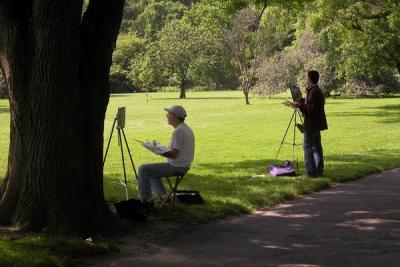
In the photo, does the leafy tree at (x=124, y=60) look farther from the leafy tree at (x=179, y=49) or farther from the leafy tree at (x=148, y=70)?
the leafy tree at (x=179, y=49)

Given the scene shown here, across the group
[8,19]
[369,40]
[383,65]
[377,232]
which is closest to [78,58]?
[8,19]

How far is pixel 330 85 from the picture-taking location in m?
54.6

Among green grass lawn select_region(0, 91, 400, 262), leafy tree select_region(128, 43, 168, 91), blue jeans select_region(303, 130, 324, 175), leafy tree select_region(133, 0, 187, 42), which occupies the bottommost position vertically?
green grass lawn select_region(0, 91, 400, 262)

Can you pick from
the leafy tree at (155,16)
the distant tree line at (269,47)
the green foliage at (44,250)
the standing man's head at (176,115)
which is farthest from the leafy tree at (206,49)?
the green foliage at (44,250)

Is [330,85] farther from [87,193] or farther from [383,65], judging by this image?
[87,193]

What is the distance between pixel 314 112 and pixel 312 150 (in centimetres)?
74

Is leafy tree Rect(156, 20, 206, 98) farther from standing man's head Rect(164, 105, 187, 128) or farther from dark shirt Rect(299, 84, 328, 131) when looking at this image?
standing man's head Rect(164, 105, 187, 128)

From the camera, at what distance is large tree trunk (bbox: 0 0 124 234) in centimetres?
700

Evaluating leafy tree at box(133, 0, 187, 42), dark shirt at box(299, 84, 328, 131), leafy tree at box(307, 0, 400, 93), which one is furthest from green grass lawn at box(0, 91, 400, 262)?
leafy tree at box(133, 0, 187, 42)

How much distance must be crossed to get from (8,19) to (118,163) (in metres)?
9.19

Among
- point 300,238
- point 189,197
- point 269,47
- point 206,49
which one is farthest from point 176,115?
point 206,49

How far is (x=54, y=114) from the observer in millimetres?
7020

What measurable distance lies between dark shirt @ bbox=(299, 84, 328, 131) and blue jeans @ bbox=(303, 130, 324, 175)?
13 centimetres

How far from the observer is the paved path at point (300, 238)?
6.43 meters
